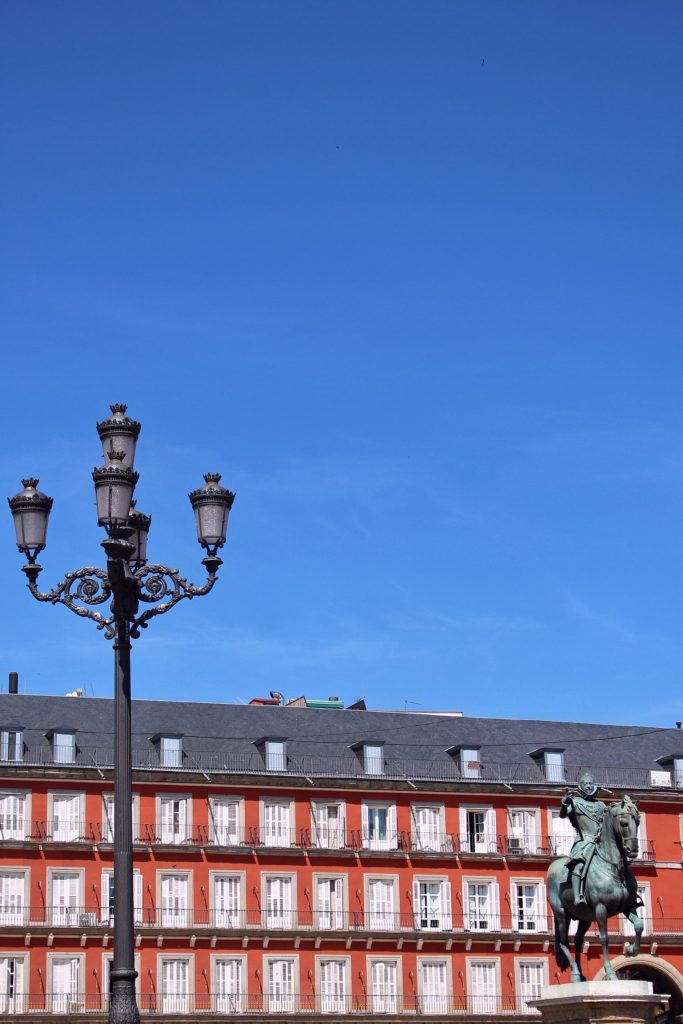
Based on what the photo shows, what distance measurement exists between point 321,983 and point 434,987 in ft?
16.6

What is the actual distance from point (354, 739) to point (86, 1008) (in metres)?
18.6

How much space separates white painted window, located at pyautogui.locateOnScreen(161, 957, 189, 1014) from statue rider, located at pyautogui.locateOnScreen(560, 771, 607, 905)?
4995 centimetres

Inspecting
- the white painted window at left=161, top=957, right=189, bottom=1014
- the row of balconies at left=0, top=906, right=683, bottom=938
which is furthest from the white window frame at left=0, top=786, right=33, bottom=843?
the white painted window at left=161, top=957, right=189, bottom=1014

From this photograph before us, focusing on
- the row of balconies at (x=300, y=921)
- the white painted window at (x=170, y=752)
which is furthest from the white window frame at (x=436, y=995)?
the white painted window at (x=170, y=752)

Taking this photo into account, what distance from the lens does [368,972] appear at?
253 feet

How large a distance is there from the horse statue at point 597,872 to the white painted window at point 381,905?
52213 millimetres

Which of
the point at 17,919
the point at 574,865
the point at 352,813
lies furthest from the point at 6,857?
the point at 574,865

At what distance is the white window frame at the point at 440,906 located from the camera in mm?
78500

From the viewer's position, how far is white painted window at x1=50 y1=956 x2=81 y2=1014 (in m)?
71.6

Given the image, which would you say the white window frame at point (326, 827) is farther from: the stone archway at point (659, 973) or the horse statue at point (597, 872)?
the horse statue at point (597, 872)

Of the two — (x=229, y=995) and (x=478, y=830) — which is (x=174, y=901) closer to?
(x=229, y=995)

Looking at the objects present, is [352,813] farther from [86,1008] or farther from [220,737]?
[86,1008]

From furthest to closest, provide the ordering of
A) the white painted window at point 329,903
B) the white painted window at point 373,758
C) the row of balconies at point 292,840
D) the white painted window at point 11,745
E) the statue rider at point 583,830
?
1. the white painted window at point 373,758
2. the white painted window at point 329,903
3. the white painted window at point 11,745
4. the row of balconies at point 292,840
5. the statue rider at point 583,830

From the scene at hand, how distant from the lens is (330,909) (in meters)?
77.5
